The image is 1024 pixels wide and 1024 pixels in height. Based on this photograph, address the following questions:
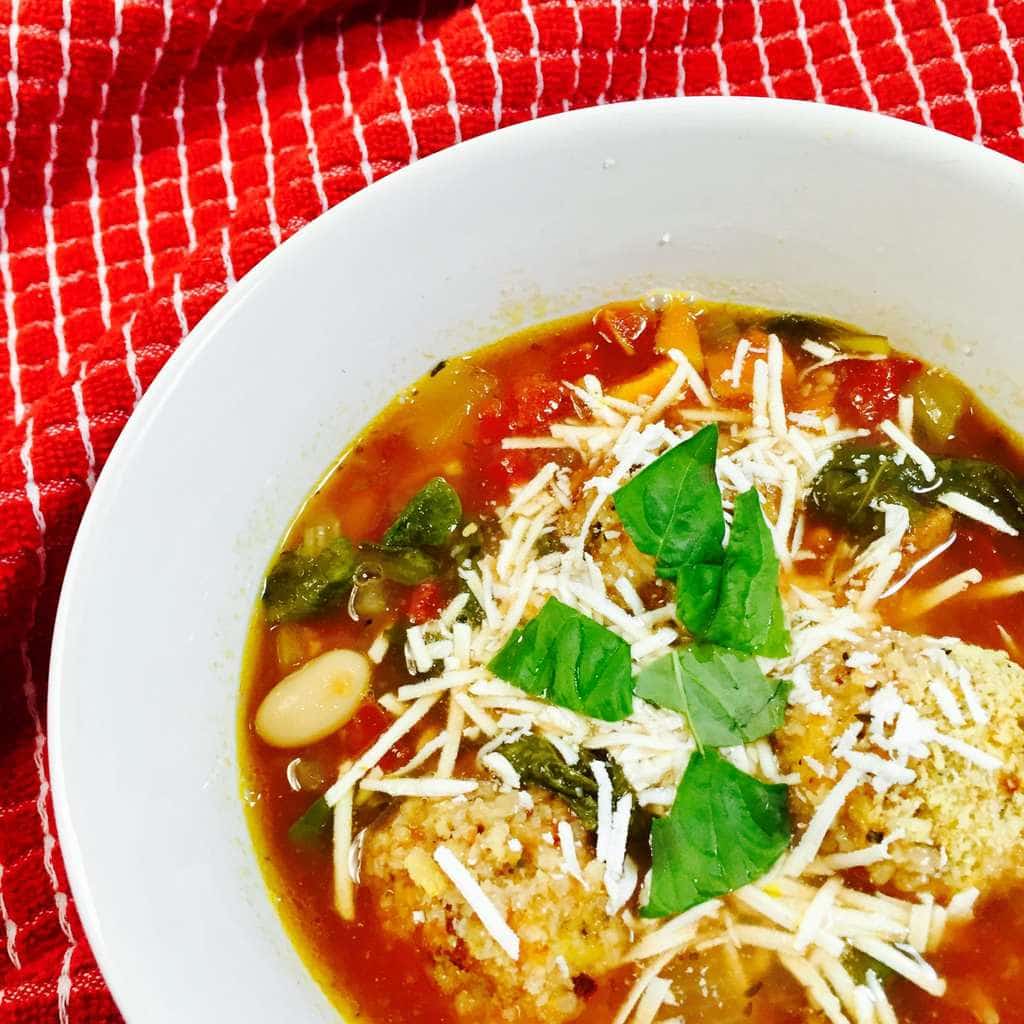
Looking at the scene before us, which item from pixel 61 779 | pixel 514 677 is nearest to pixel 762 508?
pixel 514 677

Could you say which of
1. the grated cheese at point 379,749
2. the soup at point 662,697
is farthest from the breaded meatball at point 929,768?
the grated cheese at point 379,749

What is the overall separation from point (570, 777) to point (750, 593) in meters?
0.62

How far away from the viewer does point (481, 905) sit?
8.67 feet

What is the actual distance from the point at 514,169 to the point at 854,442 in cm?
119

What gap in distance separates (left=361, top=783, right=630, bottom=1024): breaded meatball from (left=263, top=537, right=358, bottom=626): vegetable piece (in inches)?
27.1

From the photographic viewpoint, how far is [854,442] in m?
3.24

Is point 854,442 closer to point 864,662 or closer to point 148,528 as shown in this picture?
point 864,662

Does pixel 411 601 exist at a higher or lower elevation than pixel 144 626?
lower

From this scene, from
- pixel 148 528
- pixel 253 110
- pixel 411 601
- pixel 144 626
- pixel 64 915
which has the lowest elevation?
pixel 64 915

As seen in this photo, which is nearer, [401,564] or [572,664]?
[572,664]

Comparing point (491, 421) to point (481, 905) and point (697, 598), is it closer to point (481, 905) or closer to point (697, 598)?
point (697, 598)

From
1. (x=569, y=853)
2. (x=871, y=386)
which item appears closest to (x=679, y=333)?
(x=871, y=386)

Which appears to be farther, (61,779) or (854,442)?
(854,442)

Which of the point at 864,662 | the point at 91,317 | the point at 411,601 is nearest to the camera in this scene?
the point at 864,662
